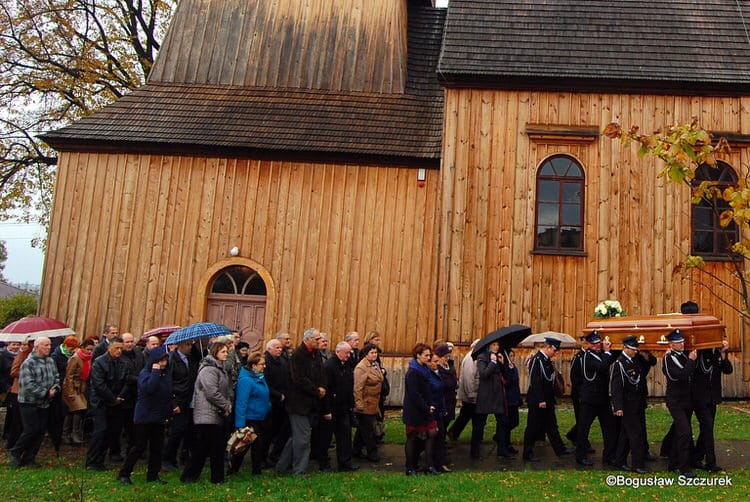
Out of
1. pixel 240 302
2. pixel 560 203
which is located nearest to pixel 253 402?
pixel 240 302

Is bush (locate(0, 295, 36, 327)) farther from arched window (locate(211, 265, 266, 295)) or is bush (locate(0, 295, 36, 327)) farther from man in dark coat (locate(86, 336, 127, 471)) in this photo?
man in dark coat (locate(86, 336, 127, 471))

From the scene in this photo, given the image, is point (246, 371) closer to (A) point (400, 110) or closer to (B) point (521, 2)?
(A) point (400, 110)

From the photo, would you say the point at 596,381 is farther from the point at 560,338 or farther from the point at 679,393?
the point at 560,338

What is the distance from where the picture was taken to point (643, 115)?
13312 millimetres

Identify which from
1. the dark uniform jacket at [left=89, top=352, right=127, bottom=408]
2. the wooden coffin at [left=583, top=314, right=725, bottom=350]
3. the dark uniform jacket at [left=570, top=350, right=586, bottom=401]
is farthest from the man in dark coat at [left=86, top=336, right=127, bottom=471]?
the wooden coffin at [left=583, top=314, right=725, bottom=350]

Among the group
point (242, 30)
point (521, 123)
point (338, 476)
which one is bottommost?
point (338, 476)

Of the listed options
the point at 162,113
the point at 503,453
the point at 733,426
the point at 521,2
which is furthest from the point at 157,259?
the point at 733,426

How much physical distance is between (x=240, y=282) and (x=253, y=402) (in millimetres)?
6675

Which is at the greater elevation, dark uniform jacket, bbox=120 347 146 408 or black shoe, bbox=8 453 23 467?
dark uniform jacket, bbox=120 347 146 408

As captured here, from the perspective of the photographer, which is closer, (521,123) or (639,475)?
(639,475)

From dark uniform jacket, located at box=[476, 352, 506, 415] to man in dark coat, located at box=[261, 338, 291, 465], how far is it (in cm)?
261

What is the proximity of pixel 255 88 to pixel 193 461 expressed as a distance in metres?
10.6

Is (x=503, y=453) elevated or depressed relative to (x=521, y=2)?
depressed

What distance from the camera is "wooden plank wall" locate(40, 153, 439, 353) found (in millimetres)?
13820
